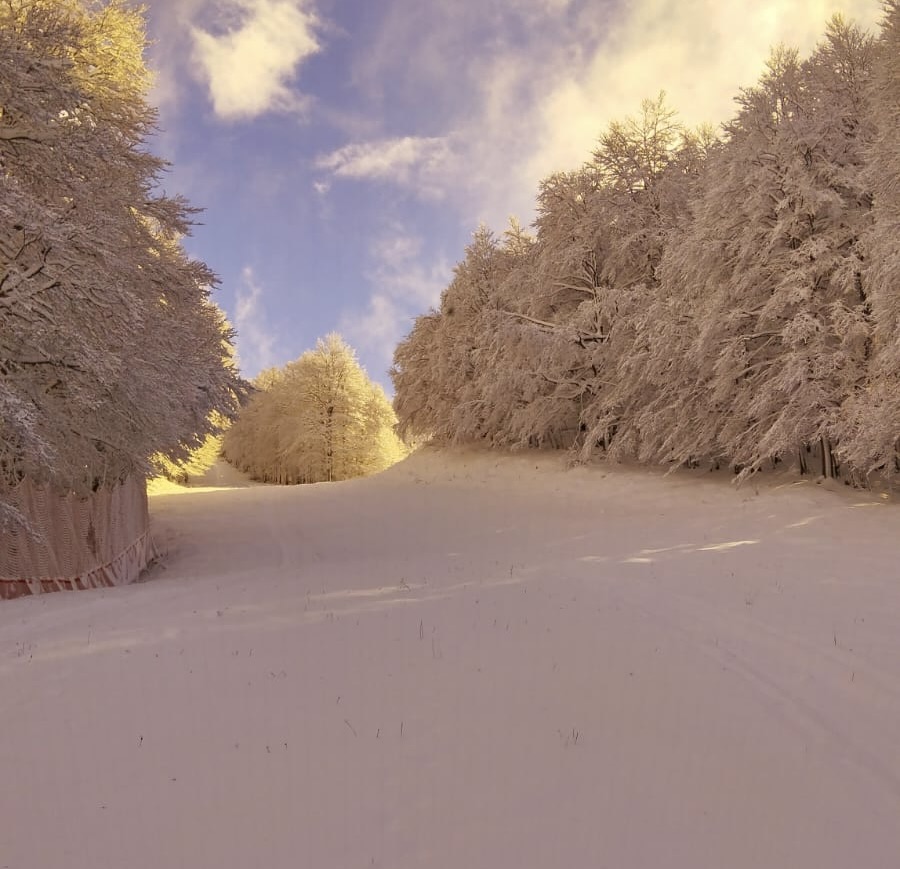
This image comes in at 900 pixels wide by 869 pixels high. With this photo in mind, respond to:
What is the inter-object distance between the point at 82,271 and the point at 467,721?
7.76m

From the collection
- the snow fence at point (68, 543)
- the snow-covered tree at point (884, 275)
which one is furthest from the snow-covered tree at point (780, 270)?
the snow fence at point (68, 543)

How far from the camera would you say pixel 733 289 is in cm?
1466

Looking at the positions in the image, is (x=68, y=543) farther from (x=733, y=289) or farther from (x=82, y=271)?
(x=733, y=289)

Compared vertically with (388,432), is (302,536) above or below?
below

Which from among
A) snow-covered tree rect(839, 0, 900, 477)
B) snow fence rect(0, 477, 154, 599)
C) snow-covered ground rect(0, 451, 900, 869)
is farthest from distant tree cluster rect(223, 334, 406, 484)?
snow-covered ground rect(0, 451, 900, 869)

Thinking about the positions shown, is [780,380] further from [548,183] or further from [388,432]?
[388,432]

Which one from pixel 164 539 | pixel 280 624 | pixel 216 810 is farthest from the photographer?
pixel 164 539

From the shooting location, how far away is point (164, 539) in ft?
50.9

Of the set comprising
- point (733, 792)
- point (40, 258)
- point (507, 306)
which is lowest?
point (733, 792)

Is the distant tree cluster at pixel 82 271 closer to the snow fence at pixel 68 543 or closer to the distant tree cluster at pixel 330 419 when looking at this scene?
the snow fence at pixel 68 543

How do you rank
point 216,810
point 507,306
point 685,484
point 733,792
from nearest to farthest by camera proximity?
point 216,810 < point 733,792 < point 685,484 < point 507,306

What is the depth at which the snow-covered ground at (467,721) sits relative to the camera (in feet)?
9.18

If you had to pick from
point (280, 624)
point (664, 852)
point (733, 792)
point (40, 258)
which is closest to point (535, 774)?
point (664, 852)

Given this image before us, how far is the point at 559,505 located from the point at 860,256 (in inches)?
366
